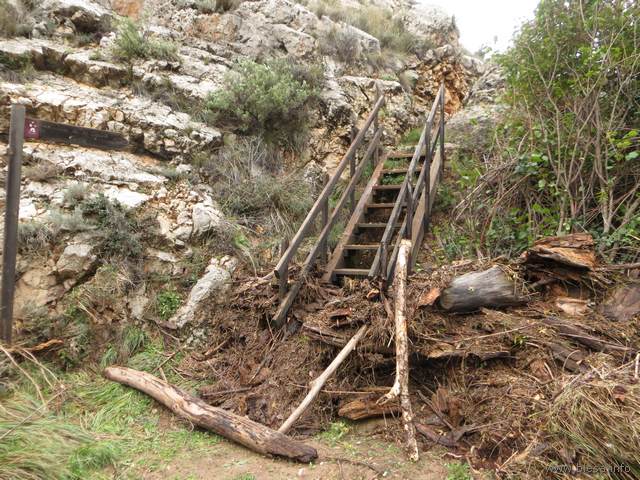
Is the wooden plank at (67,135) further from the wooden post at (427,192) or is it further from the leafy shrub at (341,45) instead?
the leafy shrub at (341,45)

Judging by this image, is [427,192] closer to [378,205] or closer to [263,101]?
[378,205]

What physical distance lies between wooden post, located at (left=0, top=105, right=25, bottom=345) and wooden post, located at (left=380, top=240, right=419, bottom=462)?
11.8ft

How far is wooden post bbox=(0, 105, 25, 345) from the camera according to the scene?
392cm

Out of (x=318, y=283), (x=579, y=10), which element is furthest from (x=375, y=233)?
(x=579, y=10)

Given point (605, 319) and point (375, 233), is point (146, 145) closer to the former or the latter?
point (375, 233)

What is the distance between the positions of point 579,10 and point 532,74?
841 mm

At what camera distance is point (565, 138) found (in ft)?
16.4

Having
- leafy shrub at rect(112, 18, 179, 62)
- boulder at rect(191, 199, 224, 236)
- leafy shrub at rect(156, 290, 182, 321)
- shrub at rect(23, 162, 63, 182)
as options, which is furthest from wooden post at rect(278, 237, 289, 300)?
leafy shrub at rect(112, 18, 179, 62)

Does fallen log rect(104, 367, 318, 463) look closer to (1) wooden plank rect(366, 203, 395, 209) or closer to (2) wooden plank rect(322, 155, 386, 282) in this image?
(2) wooden plank rect(322, 155, 386, 282)

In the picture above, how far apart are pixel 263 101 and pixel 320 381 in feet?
16.7

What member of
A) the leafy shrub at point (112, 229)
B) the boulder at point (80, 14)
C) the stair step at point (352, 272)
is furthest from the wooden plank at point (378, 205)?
the boulder at point (80, 14)

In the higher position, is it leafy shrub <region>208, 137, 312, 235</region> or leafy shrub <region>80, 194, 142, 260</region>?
leafy shrub <region>208, 137, 312, 235</region>

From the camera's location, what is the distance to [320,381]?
141 inches

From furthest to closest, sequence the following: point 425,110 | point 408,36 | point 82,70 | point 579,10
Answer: point 408,36, point 425,110, point 82,70, point 579,10
